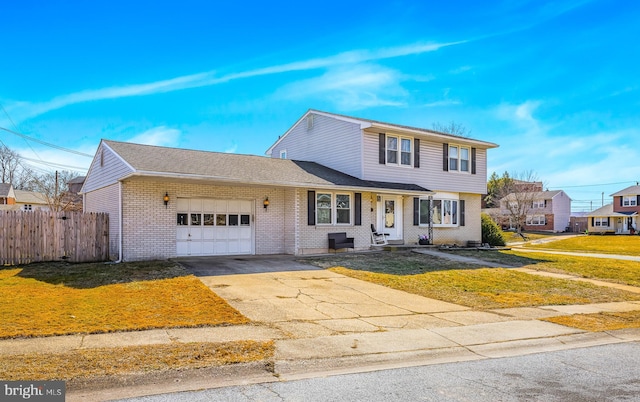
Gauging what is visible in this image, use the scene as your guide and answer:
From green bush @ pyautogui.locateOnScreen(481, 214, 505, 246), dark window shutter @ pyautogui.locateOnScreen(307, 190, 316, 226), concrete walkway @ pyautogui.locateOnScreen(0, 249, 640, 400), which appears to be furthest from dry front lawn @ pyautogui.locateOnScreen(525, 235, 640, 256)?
concrete walkway @ pyautogui.locateOnScreen(0, 249, 640, 400)

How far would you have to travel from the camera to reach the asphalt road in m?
4.59

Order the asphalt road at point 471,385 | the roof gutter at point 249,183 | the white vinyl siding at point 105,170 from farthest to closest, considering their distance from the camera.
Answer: the white vinyl siding at point 105,170 → the roof gutter at point 249,183 → the asphalt road at point 471,385

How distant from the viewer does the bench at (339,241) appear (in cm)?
1838

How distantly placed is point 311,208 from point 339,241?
6.03ft

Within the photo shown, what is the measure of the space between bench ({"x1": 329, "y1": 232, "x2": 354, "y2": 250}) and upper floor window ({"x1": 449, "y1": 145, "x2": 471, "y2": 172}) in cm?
829

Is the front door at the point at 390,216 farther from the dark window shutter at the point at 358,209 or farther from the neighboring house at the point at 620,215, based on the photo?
the neighboring house at the point at 620,215

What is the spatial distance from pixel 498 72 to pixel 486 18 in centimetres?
613

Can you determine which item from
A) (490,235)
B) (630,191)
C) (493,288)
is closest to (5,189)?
(490,235)

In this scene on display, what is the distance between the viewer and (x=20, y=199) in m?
52.8

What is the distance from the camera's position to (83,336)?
259 inches

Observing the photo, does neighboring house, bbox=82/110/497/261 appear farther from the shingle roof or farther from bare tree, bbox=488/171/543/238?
the shingle roof

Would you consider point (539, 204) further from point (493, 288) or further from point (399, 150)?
point (493, 288)

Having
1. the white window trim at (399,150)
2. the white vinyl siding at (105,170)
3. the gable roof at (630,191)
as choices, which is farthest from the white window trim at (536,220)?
the white vinyl siding at (105,170)

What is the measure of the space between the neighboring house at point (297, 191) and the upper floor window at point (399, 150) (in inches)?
1.9
